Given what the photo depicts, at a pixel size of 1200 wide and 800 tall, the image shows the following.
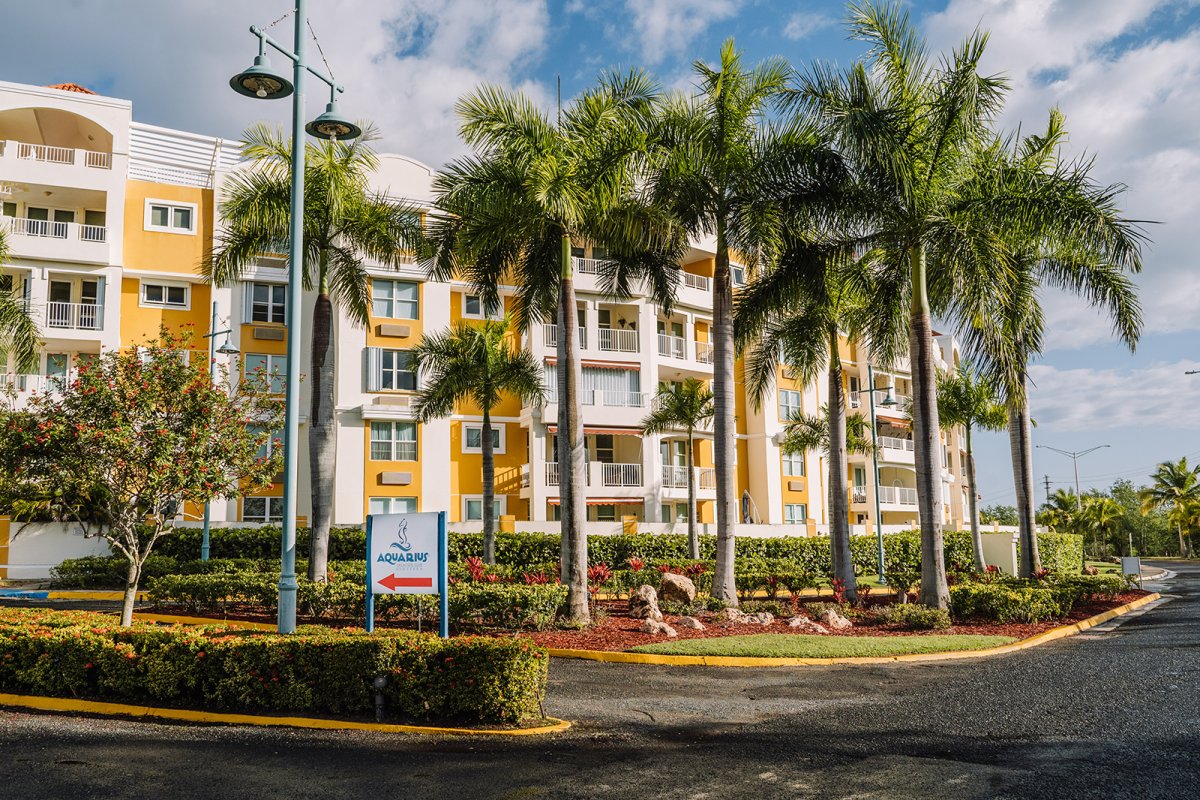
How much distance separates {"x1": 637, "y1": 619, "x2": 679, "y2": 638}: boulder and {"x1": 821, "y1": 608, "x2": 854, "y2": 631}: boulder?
3.84m

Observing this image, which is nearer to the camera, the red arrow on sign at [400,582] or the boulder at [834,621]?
the red arrow on sign at [400,582]

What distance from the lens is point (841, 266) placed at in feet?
68.6

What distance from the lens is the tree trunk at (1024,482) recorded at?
24484 mm

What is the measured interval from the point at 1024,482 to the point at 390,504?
2189 cm

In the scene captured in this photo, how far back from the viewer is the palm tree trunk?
1830 centimetres

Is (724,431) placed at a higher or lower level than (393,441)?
lower

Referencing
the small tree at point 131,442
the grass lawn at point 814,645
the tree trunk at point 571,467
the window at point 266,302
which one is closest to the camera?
the small tree at point 131,442

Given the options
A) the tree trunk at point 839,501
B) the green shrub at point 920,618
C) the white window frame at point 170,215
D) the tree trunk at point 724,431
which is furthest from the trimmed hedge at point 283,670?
the white window frame at point 170,215

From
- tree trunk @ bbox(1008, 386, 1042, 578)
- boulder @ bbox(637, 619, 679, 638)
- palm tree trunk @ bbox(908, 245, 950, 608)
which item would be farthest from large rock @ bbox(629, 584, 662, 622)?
tree trunk @ bbox(1008, 386, 1042, 578)

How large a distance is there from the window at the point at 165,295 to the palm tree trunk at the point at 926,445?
89.5 feet

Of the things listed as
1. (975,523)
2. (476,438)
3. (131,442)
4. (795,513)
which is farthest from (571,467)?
(795,513)

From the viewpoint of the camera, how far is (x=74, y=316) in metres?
31.6

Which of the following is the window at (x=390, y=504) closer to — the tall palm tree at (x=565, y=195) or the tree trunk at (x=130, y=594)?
the tall palm tree at (x=565, y=195)

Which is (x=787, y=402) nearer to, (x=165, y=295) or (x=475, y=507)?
(x=475, y=507)
